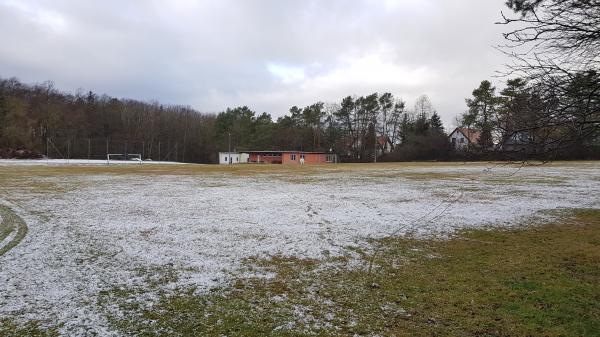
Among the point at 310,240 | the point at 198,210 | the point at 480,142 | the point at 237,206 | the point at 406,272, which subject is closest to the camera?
the point at 480,142

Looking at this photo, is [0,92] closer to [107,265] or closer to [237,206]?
[237,206]

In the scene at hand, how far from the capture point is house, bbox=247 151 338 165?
90750mm

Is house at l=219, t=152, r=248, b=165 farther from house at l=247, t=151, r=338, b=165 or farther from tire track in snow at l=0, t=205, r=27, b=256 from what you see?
tire track in snow at l=0, t=205, r=27, b=256

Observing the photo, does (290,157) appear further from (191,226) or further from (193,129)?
(191,226)

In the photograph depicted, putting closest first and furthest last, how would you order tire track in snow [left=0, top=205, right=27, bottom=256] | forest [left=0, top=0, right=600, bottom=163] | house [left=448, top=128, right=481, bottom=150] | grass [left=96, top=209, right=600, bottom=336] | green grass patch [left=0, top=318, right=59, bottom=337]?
green grass patch [left=0, top=318, right=59, bottom=337] < grass [left=96, top=209, right=600, bottom=336] < house [left=448, top=128, right=481, bottom=150] < tire track in snow [left=0, top=205, right=27, bottom=256] < forest [left=0, top=0, right=600, bottom=163]

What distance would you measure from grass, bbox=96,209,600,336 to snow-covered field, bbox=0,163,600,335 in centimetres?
76

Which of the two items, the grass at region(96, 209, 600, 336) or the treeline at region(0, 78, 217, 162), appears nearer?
the grass at region(96, 209, 600, 336)

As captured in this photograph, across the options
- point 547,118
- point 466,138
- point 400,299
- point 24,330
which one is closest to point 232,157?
point 466,138

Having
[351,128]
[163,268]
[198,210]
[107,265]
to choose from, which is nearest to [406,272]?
[163,268]

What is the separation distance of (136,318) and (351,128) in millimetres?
103776

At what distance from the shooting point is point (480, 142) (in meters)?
7.46

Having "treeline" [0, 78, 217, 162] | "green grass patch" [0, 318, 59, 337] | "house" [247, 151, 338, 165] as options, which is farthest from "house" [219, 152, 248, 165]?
"green grass patch" [0, 318, 59, 337]

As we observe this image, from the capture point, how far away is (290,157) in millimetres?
91062

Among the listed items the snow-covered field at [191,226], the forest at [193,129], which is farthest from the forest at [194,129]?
the snow-covered field at [191,226]
